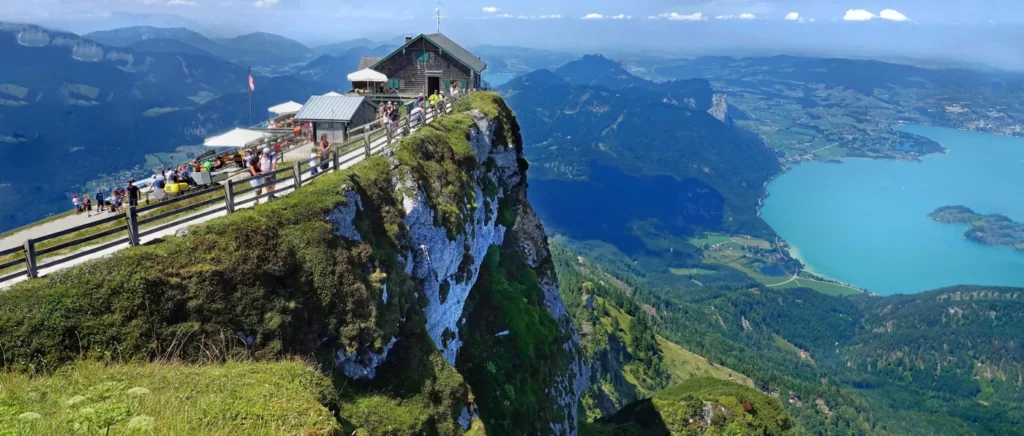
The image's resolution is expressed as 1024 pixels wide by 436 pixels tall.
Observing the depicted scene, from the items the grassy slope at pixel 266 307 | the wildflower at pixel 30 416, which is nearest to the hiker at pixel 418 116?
the grassy slope at pixel 266 307

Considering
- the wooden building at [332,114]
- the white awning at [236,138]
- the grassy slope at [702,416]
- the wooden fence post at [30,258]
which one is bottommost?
the grassy slope at [702,416]

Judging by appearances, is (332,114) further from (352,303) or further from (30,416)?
(30,416)

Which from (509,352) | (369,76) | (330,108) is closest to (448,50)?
(369,76)

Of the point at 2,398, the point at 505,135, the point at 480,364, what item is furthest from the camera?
the point at 505,135

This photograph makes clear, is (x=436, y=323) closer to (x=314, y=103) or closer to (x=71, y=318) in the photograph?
(x=71, y=318)

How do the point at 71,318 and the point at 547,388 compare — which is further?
the point at 547,388

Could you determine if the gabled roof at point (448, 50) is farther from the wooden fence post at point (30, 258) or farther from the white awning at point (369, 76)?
the wooden fence post at point (30, 258)

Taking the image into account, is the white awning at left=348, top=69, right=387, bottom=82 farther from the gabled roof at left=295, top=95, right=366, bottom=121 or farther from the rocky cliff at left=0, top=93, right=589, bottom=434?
the rocky cliff at left=0, top=93, right=589, bottom=434

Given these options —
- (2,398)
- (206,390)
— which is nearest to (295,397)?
(206,390)
